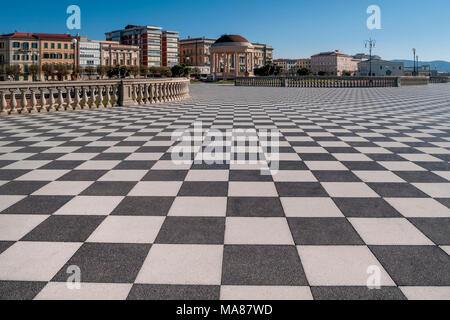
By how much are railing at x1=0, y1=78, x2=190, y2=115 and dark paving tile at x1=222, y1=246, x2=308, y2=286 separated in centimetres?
985

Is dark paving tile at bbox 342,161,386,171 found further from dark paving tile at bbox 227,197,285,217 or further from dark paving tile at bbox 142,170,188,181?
dark paving tile at bbox 142,170,188,181

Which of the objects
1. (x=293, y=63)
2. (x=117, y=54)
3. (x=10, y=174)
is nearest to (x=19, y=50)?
(x=117, y=54)

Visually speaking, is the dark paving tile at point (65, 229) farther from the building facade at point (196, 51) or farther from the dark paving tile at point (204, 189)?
the building facade at point (196, 51)

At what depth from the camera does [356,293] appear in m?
2.10

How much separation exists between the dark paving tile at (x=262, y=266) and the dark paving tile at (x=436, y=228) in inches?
41.6

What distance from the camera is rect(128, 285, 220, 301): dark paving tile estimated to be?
2.06 metres

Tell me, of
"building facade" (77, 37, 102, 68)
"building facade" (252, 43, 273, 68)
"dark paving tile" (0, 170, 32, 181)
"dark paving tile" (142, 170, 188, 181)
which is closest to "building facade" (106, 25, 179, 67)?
"building facade" (77, 37, 102, 68)

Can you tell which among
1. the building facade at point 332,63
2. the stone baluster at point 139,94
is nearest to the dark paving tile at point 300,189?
the stone baluster at point 139,94

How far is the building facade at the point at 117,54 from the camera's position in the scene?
110812mm

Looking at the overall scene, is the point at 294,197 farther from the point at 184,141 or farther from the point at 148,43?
the point at 148,43

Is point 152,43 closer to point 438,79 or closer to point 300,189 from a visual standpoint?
point 438,79
